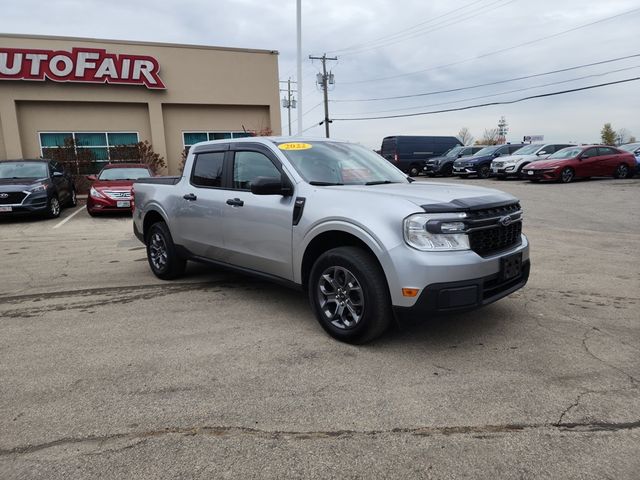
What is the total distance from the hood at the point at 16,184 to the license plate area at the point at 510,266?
11.8 metres

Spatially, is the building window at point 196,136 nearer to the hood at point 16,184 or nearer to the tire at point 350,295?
the hood at point 16,184

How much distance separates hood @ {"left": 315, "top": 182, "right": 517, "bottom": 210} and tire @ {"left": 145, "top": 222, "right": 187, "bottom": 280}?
273 centimetres

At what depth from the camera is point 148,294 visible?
18.2 feet

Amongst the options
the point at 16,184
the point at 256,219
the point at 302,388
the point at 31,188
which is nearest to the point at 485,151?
the point at 31,188

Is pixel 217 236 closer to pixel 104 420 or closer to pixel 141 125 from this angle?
pixel 104 420

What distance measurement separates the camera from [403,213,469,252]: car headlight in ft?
11.2

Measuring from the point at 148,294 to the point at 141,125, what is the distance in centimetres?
1672

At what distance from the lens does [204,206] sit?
17.3 feet

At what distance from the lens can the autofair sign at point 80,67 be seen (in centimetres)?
1770

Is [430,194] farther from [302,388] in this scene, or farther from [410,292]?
[302,388]

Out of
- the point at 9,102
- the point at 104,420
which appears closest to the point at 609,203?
the point at 104,420

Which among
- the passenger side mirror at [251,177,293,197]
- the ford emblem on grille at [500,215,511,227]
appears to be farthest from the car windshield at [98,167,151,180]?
the ford emblem on grille at [500,215,511,227]

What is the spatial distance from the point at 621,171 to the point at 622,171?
69 mm

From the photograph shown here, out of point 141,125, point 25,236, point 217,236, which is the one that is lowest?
point 25,236
